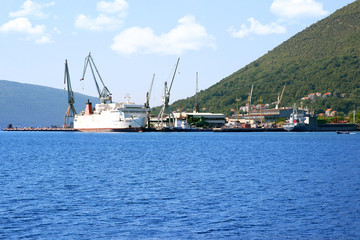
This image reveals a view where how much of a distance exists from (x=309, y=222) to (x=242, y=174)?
20.3m

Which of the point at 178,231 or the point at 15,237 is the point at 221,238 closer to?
A: the point at 178,231

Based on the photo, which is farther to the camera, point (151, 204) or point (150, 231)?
point (151, 204)

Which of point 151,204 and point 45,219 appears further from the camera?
point 151,204

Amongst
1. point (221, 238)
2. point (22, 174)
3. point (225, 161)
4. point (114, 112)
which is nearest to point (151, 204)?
point (221, 238)

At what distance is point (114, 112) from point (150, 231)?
174 metres

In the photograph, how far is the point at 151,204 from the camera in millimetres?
31359

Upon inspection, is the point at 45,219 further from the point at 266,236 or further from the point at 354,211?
the point at 354,211

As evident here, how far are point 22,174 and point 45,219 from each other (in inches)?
834

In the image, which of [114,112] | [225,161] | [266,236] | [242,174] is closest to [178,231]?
[266,236]

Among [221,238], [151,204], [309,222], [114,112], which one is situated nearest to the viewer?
[221,238]

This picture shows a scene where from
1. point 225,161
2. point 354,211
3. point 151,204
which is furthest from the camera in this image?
point 225,161

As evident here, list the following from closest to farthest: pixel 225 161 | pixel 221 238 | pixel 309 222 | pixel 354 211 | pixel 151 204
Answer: pixel 221 238
pixel 309 222
pixel 354 211
pixel 151 204
pixel 225 161

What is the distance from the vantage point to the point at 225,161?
6172cm

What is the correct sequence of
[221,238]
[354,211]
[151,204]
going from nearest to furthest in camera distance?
[221,238], [354,211], [151,204]
